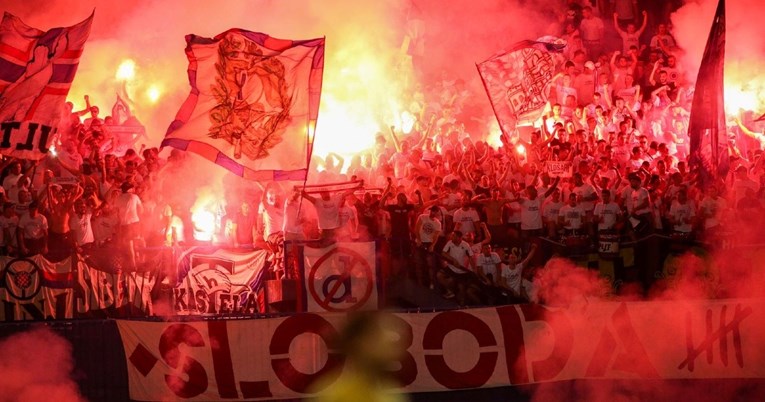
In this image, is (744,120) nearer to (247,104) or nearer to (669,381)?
(669,381)

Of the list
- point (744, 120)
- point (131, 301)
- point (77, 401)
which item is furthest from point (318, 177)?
point (744, 120)

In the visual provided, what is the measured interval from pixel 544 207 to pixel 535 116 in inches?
112

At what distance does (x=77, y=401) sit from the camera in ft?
34.6

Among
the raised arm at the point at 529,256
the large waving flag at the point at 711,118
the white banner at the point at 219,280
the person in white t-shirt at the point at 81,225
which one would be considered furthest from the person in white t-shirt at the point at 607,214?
the person in white t-shirt at the point at 81,225

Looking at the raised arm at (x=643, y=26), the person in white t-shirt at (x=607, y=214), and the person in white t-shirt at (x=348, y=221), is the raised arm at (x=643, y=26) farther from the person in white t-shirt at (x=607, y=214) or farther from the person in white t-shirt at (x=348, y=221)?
the person in white t-shirt at (x=348, y=221)

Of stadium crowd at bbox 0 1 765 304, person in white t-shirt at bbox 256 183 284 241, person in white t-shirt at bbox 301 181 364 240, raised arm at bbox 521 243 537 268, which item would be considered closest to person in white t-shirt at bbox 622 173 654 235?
stadium crowd at bbox 0 1 765 304

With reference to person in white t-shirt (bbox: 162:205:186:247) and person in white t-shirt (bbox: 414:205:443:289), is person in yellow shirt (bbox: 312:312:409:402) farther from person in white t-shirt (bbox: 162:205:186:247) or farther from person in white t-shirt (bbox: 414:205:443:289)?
person in white t-shirt (bbox: 162:205:186:247)

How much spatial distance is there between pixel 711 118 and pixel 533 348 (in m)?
3.94

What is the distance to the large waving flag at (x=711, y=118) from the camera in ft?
42.7

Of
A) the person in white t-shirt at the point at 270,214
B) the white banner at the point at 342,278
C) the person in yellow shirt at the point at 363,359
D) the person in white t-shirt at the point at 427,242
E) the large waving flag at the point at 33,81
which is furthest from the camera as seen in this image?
the person in white t-shirt at the point at 270,214

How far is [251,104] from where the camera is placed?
1154 cm

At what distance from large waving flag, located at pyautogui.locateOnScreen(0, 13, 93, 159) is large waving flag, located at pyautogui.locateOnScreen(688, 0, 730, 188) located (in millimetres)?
6579

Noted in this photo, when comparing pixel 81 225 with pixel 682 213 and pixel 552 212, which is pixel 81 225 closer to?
pixel 552 212

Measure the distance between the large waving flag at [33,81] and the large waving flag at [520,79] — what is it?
5.42 meters
